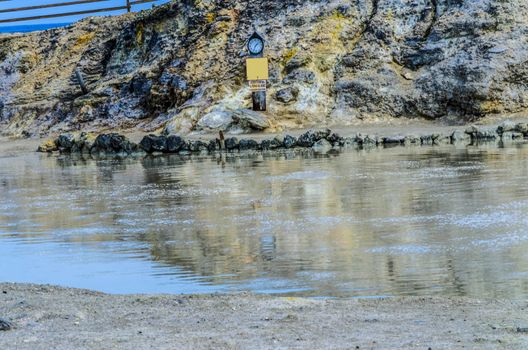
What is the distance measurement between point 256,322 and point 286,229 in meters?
4.50

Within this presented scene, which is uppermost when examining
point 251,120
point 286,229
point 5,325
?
point 251,120

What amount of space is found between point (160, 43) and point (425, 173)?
879 inches

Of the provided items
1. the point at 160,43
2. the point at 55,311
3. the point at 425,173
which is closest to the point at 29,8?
the point at 160,43

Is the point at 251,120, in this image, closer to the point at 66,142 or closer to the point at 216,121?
the point at 216,121

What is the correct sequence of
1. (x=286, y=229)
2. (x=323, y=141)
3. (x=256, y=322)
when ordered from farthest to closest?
1. (x=323, y=141)
2. (x=286, y=229)
3. (x=256, y=322)

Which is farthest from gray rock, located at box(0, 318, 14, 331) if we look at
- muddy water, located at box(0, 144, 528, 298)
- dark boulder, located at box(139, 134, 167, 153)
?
dark boulder, located at box(139, 134, 167, 153)

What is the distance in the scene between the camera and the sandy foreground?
16.7 ft

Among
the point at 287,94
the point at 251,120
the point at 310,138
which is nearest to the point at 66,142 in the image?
the point at 251,120

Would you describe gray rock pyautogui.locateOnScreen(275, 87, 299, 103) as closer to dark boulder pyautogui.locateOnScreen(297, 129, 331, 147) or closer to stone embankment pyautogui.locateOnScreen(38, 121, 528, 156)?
stone embankment pyautogui.locateOnScreen(38, 121, 528, 156)

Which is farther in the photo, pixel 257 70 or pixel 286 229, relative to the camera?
pixel 257 70

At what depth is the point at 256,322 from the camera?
224 inches

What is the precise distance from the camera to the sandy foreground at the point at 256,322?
5082mm

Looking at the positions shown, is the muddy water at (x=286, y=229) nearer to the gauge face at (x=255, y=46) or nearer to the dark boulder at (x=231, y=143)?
the dark boulder at (x=231, y=143)

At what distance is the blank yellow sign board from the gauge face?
1.71 ft
